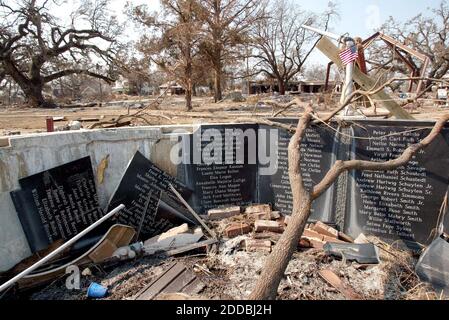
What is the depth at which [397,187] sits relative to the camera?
449cm

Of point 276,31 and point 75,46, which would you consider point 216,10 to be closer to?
point 75,46

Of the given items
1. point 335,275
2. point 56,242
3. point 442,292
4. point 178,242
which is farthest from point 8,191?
point 442,292

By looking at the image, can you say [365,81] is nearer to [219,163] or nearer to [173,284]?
[219,163]

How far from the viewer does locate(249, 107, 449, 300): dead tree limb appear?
9.84 feet

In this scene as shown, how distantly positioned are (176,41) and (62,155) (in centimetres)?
1251

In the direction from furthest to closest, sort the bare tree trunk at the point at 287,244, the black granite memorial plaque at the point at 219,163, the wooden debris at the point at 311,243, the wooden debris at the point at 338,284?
the black granite memorial plaque at the point at 219,163
the wooden debris at the point at 311,243
the wooden debris at the point at 338,284
the bare tree trunk at the point at 287,244

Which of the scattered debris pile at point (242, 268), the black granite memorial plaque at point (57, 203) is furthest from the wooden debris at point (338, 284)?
the black granite memorial plaque at point (57, 203)

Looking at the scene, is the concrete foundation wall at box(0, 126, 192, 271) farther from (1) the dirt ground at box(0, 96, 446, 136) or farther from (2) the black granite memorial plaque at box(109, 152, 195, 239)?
(1) the dirt ground at box(0, 96, 446, 136)

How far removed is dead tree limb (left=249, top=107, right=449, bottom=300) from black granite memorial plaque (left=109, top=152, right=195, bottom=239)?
2040 mm

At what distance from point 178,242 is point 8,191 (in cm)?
221

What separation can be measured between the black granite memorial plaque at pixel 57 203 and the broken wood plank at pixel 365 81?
5.11m

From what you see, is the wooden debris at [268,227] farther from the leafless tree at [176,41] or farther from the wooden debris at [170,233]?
the leafless tree at [176,41]

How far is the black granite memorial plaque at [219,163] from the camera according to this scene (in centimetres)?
540

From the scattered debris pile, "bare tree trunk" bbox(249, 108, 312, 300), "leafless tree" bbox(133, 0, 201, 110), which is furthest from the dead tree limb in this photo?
"leafless tree" bbox(133, 0, 201, 110)
